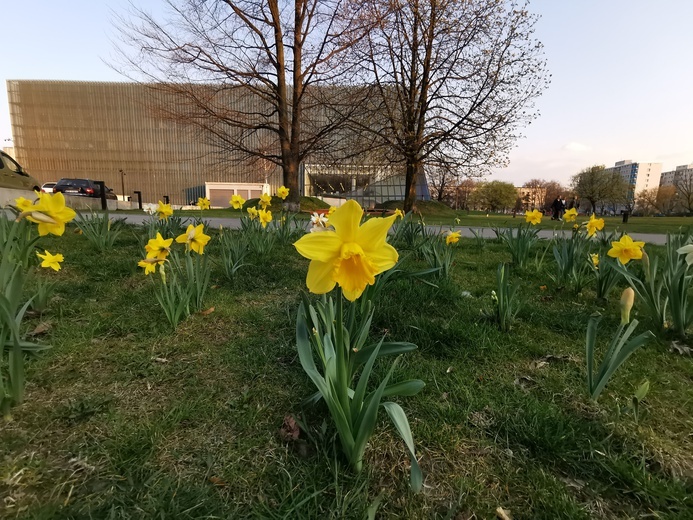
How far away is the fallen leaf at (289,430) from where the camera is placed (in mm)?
1199

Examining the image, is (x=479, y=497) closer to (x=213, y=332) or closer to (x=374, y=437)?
(x=374, y=437)

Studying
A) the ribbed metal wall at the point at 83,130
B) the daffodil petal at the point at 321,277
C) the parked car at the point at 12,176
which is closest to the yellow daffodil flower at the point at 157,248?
the daffodil petal at the point at 321,277

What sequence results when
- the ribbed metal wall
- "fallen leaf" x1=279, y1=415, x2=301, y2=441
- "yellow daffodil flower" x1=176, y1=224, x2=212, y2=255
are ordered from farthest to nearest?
the ribbed metal wall
"yellow daffodil flower" x1=176, y1=224, x2=212, y2=255
"fallen leaf" x1=279, y1=415, x2=301, y2=441

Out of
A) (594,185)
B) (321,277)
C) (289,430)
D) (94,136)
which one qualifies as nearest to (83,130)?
(94,136)

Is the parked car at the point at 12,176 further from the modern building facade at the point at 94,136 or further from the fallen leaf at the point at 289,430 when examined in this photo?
the modern building facade at the point at 94,136

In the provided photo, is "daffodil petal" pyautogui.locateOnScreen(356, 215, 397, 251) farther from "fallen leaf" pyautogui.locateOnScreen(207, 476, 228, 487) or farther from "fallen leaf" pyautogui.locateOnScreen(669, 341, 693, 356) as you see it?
"fallen leaf" pyautogui.locateOnScreen(669, 341, 693, 356)

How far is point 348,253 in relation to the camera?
883mm

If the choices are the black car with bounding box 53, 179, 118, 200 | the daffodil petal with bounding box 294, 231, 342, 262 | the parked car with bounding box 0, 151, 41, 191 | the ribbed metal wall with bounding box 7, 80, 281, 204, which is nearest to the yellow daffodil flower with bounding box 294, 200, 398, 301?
the daffodil petal with bounding box 294, 231, 342, 262

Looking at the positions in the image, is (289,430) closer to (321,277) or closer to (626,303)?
(321,277)

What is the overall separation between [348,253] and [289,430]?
75cm

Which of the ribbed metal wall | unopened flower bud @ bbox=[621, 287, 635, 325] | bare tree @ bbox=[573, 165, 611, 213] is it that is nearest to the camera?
unopened flower bud @ bbox=[621, 287, 635, 325]

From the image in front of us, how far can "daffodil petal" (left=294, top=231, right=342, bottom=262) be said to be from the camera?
888 mm

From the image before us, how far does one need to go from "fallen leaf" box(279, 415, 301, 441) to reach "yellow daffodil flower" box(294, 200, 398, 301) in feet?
1.98

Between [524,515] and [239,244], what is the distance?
8.88 ft
